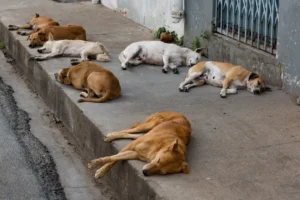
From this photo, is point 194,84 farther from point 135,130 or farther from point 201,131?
point 135,130

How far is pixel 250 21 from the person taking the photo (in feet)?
28.2

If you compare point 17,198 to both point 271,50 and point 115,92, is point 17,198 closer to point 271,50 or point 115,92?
point 115,92

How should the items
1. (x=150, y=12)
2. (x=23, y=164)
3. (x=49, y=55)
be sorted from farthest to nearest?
(x=150, y=12)
(x=49, y=55)
(x=23, y=164)

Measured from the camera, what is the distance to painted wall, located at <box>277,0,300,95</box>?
742 centimetres

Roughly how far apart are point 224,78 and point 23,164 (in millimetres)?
2708

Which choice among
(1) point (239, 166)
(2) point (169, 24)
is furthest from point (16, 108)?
(1) point (239, 166)

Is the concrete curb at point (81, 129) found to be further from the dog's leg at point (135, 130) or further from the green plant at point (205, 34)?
the green plant at point (205, 34)

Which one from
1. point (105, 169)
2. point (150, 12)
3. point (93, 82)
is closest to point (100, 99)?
point (93, 82)

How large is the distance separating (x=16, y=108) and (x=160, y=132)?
368 centimetres

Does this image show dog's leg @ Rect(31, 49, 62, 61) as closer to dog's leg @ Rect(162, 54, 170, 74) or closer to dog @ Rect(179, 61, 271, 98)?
dog's leg @ Rect(162, 54, 170, 74)

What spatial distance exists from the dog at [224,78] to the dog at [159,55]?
35.7 inches

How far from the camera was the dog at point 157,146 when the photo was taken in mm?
5188

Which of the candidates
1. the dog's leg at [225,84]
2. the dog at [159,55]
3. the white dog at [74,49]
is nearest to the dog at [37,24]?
the white dog at [74,49]

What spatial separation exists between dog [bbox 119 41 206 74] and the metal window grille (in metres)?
0.58
